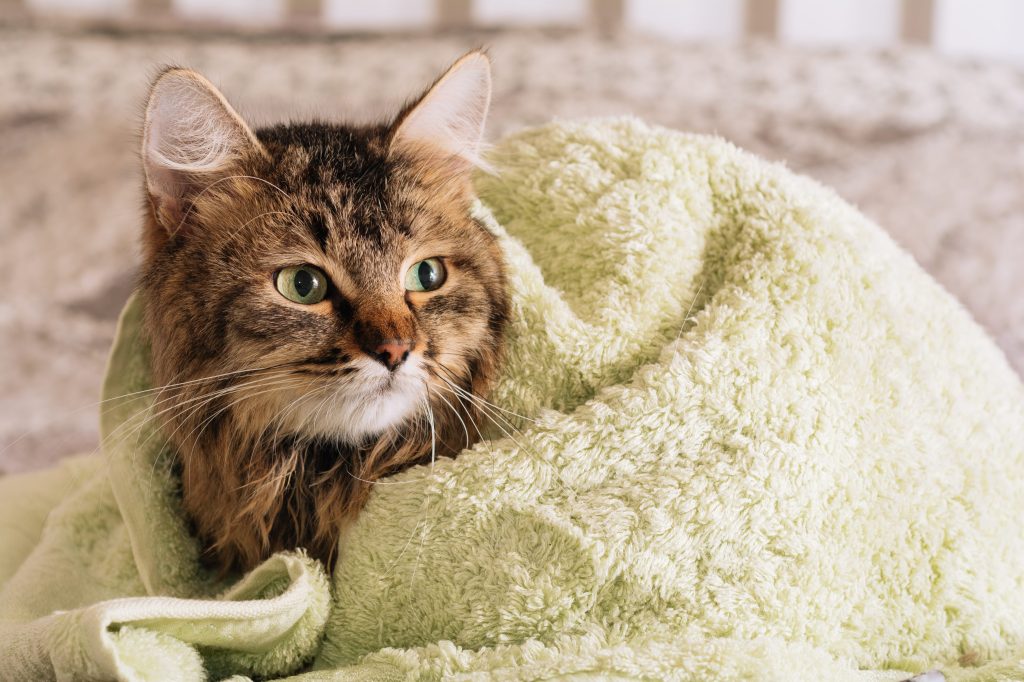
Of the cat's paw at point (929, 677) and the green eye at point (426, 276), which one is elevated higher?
the green eye at point (426, 276)

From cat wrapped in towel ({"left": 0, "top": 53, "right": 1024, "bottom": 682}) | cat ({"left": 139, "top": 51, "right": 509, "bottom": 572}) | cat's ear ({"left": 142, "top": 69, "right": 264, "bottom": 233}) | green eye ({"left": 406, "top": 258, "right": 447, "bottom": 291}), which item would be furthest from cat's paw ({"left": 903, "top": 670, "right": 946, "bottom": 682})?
cat's ear ({"left": 142, "top": 69, "right": 264, "bottom": 233})

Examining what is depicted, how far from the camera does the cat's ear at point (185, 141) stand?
1098 millimetres

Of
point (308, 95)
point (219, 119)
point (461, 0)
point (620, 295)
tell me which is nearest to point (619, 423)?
point (620, 295)

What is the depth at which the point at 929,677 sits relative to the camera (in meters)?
0.99

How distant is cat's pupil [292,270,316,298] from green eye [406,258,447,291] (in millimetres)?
Result: 124

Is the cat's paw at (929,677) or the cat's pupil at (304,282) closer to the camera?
the cat's paw at (929,677)

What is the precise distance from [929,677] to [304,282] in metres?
0.86

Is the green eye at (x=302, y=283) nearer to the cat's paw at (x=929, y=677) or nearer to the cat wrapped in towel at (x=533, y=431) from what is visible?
the cat wrapped in towel at (x=533, y=431)

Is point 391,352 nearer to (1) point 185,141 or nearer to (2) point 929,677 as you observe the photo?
(1) point 185,141

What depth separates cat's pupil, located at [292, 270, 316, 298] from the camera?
42.9 inches

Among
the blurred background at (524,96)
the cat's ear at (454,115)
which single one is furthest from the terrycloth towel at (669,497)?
the blurred background at (524,96)

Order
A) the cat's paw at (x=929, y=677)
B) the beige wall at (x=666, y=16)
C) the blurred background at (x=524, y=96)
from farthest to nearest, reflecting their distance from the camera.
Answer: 1. the beige wall at (x=666, y=16)
2. the blurred background at (x=524, y=96)
3. the cat's paw at (x=929, y=677)

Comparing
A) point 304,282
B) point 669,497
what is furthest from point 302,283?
point 669,497

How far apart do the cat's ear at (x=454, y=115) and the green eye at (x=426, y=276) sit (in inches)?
6.9
